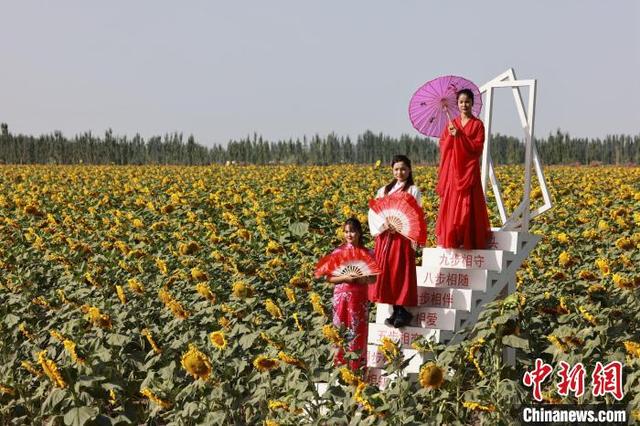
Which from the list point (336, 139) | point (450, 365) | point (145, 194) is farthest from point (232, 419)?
point (336, 139)

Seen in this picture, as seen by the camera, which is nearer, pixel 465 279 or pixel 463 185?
pixel 465 279

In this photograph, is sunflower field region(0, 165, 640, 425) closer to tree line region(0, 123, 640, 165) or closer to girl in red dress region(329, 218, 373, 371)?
girl in red dress region(329, 218, 373, 371)

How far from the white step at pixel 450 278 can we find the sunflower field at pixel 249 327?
0.40 meters

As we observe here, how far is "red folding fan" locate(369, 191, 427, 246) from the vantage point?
260 inches

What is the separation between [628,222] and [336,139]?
37193 mm

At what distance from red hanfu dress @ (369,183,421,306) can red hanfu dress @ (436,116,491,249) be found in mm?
455

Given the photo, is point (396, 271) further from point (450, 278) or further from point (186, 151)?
point (186, 151)

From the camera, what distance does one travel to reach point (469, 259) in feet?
22.9

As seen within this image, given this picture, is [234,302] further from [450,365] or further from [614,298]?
[614,298]

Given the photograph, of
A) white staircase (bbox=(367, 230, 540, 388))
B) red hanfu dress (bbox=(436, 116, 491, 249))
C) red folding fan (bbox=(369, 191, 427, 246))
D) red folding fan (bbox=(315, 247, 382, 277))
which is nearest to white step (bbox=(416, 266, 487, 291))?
white staircase (bbox=(367, 230, 540, 388))

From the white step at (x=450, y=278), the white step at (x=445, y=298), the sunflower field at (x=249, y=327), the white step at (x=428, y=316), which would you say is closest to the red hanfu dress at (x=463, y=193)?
the white step at (x=450, y=278)

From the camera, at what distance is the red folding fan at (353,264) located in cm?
654

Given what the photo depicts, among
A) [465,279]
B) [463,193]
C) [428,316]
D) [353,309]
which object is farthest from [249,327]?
[463,193]

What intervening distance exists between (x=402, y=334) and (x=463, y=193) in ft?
4.20
